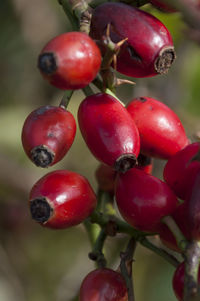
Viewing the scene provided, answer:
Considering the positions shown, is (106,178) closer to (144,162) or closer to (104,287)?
(144,162)

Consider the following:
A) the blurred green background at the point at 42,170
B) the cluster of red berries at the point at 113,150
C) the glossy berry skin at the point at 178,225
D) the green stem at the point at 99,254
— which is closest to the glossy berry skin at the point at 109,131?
the cluster of red berries at the point at 113,150

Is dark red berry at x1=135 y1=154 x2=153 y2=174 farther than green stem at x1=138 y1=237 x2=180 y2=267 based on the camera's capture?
Yes

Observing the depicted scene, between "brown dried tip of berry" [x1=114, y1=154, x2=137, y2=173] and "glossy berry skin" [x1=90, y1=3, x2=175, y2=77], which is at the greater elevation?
"glossy berry skin" [x1=90, y1=3, x2=175, y2=77]

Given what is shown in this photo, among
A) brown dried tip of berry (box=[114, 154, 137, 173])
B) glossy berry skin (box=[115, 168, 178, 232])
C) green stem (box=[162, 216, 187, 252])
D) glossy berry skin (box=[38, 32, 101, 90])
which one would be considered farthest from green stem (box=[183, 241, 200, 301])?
glossy berry skin (box=[38, 32, 101, 90])

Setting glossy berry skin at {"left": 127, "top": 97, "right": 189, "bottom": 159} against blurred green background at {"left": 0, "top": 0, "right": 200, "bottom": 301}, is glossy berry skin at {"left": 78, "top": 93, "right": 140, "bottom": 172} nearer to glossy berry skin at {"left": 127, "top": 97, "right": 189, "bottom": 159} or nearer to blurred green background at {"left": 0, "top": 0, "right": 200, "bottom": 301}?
glossy berry skin at {"left": 127, "top": 97, "right": 189, "bottom": 159}

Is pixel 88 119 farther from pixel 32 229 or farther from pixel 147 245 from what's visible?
pixel 32 229

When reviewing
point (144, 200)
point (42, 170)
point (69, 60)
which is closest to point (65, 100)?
point (69, 60)

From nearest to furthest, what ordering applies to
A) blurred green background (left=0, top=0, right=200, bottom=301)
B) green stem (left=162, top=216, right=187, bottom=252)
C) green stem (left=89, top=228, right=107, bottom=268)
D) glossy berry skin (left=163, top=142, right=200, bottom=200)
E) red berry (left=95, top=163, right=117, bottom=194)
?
1. green stem (left=162, top=216, right=187, bottom=252)
2. glossy berry skin (left=163, top=142, right=200, bottom=200)
3. green stem (left=89, top=228, right=107, bottom=268)
4. red berry (left=95, top=163, right=117, bottom=194)
5. blurred green background (left=0, top=0, right=200, bottom=301)

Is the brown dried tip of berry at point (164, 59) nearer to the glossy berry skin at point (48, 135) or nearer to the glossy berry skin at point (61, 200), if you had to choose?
the glossy berry skin at point (48, 135)
